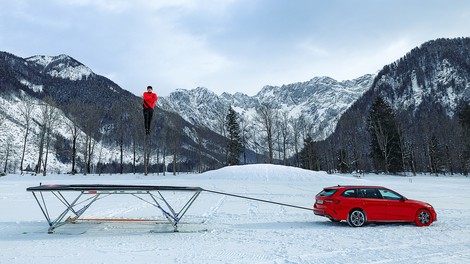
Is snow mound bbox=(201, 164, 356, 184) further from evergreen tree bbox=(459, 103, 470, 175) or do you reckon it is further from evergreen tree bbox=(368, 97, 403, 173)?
evergreen tree bbox=(459, 103, 470, 175)

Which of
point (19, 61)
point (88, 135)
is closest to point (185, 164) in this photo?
point (88, 135)

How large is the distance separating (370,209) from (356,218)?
610 mm

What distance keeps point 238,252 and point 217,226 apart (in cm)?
339

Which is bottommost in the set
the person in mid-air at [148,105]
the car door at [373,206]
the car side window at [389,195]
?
the car door at [373,206]

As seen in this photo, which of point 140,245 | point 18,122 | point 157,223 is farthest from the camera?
point 18,122

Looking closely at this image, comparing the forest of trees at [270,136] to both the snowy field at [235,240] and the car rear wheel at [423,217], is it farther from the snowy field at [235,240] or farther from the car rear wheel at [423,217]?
the car rear wheel at [423,217]

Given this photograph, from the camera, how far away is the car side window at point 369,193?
10.7m

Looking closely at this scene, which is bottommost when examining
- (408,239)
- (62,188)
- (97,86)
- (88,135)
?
(408,239)

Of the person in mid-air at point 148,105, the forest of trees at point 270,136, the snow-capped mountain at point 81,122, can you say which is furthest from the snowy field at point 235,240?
the snow-capped mountain at point 81,122

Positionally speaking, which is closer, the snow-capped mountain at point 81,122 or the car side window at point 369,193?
the car side window at point 369,193

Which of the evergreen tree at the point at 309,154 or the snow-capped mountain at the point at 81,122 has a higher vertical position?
the snow-capped mountain at the point at 81,122

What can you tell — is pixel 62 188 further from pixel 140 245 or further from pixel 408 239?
pixel 408 239

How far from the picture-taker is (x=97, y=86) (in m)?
180

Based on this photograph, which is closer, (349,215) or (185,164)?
(349,215)
